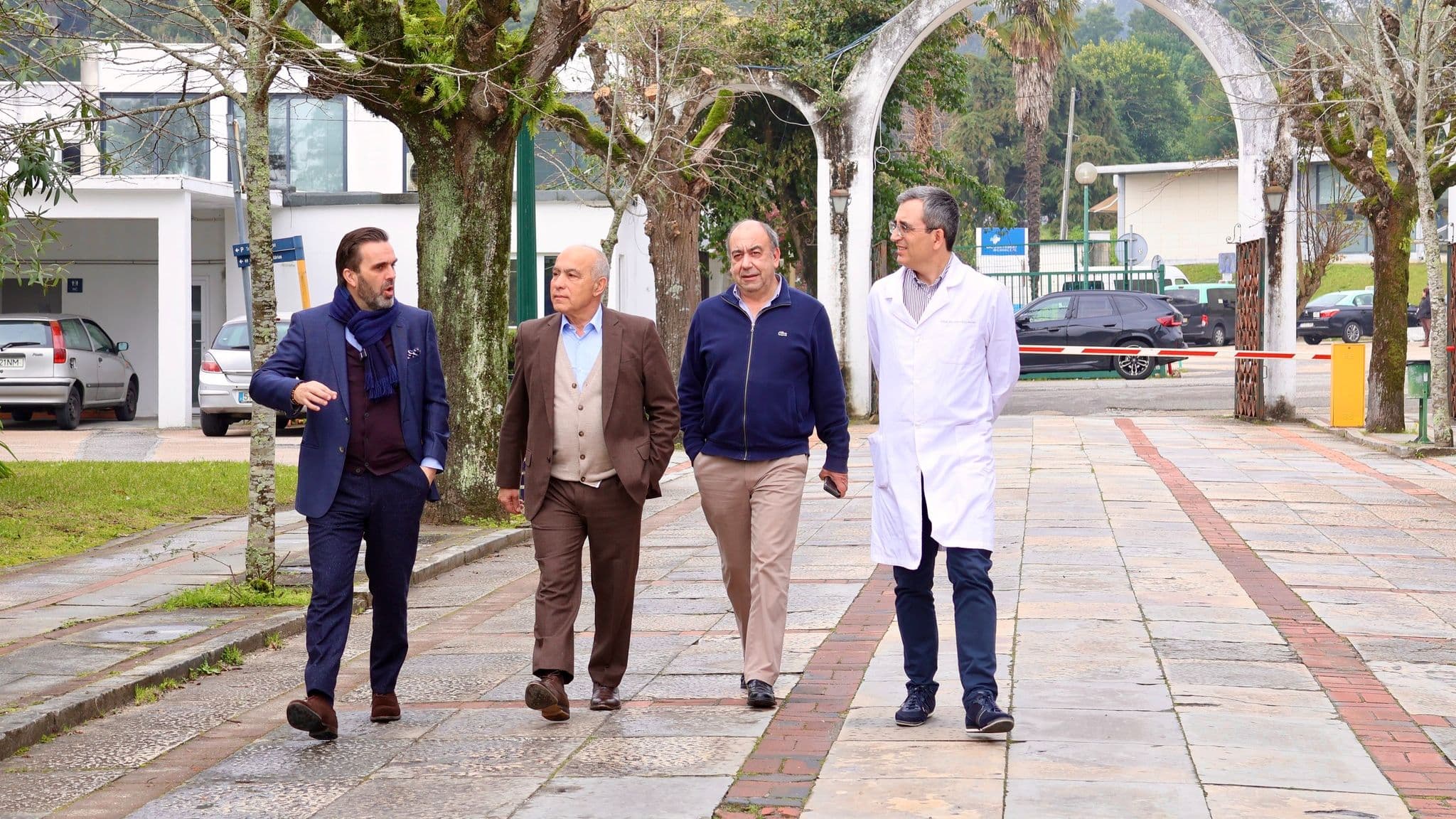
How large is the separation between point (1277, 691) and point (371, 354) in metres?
3.62

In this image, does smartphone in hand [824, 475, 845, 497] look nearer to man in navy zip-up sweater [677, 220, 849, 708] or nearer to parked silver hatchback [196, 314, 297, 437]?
man in navy zip-up sweater [677, 220, 849, 708]

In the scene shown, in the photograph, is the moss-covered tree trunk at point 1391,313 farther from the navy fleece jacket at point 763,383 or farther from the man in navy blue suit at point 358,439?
the man in navy blue suit at point 358,439

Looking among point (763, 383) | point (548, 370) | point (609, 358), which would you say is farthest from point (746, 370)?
point (548, 370)

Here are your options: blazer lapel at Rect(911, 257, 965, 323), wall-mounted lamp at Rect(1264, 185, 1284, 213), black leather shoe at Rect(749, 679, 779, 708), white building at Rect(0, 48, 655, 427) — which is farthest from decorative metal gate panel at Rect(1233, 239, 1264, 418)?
blazer lapel at Rect(911, 257, 965, 323)

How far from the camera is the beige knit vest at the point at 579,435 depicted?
620 centimetres

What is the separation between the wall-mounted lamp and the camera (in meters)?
22.7

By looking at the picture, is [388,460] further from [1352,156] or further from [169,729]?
[1352,156]

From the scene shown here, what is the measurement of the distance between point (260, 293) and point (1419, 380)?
1378cm

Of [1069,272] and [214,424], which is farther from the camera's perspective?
[1069,272]

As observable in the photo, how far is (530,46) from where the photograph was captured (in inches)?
489

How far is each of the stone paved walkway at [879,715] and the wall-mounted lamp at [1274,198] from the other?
12.4 meters

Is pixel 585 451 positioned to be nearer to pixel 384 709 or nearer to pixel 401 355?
pixel 401 355

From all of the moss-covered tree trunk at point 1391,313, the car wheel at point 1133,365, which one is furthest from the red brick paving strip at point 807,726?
the car wheel at point 1133,365

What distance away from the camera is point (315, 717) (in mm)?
5812
